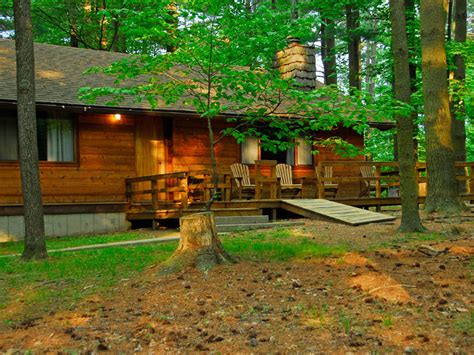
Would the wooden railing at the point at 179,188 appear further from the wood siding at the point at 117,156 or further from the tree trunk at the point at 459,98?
the tree trunk at the point at 459,98

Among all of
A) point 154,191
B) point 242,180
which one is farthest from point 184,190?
point 242,180

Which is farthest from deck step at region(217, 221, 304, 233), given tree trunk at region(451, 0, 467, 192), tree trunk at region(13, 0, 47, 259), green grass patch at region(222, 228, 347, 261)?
tree trunk at region(451, 0, 467, 192)

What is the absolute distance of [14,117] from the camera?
41.5 feet


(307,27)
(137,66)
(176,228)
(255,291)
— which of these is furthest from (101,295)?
(176,228)

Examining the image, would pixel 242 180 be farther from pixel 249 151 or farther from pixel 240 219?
pixel 240 219

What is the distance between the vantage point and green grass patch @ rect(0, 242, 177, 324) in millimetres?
5746

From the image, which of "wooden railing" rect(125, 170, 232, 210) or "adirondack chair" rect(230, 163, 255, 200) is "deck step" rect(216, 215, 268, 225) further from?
"adirondack chair" rect(230, 163, 255, 200)

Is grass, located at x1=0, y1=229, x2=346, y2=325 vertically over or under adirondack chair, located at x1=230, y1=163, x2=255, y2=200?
under

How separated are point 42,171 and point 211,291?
28.8 feet

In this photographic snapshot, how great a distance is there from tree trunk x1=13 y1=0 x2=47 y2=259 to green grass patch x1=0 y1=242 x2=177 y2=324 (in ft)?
Result: 1.38

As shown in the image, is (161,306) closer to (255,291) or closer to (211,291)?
(211,291)

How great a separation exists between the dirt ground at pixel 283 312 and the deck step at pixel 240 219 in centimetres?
512

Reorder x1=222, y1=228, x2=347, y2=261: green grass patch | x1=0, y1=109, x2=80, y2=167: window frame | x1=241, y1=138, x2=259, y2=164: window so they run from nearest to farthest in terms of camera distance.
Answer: x1=222, y1=228, x2=347, y2=261: green grass patch → x1=0, y1=109, x2=80, y2=167: window frame → x1=241, y1=138, x2=259, y2=164: window

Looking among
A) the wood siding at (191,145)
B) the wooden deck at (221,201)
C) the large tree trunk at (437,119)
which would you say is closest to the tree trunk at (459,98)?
the wooden deck at (221,201)
